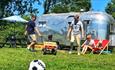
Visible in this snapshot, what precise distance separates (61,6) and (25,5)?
32.7ft

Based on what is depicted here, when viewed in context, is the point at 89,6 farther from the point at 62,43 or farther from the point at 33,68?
the point at 33,68

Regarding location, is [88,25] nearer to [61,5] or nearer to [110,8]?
[61,5]

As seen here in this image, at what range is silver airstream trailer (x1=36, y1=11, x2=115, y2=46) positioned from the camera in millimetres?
28547

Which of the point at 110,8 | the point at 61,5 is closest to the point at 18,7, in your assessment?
the point at 61,5

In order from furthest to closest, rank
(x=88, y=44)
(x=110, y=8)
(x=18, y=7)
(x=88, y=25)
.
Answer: (x=110, y=8), (x=18, y=7), (x=88, y=25), (x=88, y=44)

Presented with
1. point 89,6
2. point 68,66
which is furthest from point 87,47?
point 89,6

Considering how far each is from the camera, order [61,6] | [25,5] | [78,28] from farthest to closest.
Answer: [61,6], [25,5], [78,28]

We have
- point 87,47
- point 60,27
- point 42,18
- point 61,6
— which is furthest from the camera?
point 61,6

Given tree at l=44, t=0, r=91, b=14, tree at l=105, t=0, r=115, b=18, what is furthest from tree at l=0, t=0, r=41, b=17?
tree at l=105, t=0, r=115, b=18

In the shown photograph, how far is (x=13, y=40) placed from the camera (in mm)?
30219

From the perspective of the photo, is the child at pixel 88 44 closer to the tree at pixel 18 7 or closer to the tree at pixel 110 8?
the tree at pixel 18 7

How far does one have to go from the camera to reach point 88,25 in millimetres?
29062

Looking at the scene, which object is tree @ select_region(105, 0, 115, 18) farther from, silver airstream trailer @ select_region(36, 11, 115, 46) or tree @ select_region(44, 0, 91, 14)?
silver airstream trailer @ select_region(36, 11, 115, 46)

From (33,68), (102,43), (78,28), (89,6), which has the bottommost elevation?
(89,6)
